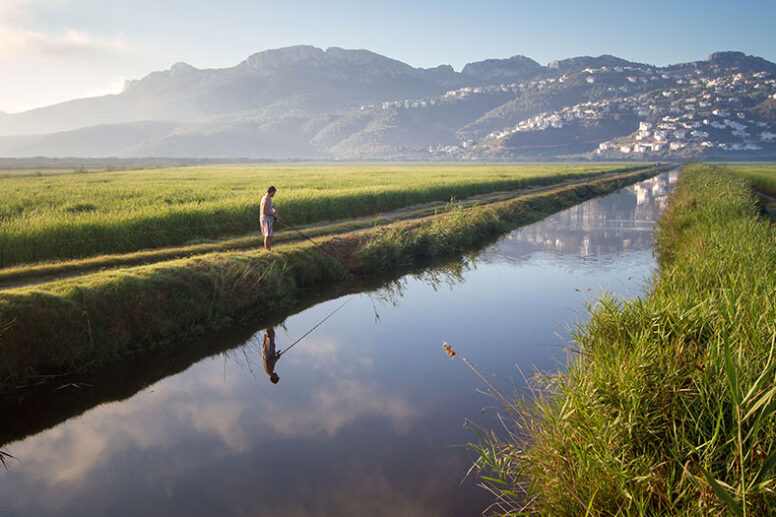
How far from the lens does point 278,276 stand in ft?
42.2

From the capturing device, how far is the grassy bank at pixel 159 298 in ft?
27.0

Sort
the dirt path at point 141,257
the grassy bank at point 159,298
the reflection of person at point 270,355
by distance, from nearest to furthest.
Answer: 1. the grassy bank at point 159,298
2. the reflection of person at point 270,355
3. the dirt path at point 141,257

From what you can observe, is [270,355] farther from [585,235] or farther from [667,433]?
[585,235]

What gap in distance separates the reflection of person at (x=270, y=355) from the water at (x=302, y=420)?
0.42 ft

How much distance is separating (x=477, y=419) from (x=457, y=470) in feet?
3.81

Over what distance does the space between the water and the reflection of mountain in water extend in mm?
6839

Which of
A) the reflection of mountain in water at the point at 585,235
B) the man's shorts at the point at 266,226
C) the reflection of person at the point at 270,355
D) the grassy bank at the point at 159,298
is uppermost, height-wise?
the man's shorts at the point at 266,226

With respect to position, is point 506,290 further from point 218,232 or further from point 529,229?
point 529,229

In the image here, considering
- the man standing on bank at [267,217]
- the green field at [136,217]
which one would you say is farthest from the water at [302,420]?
the green field at [136,217]

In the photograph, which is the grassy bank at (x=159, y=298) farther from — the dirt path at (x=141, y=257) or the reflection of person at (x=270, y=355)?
the dirt path at (x=141, y=257)

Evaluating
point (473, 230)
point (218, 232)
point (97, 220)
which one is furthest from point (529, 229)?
point (97, 220)

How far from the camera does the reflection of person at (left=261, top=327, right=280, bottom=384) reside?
882cm

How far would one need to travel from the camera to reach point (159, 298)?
10.1 meters

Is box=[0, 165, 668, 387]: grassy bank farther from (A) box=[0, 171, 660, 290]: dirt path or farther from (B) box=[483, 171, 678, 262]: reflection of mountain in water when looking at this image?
(B) box=[483, 171, 678, 262]: reflection of mountain in water
